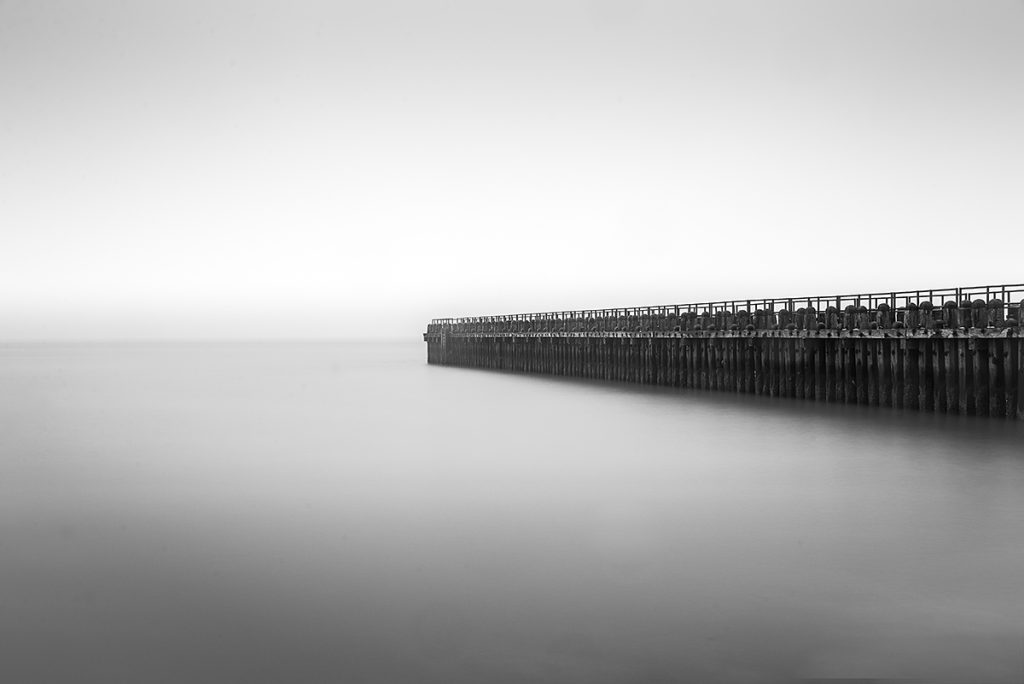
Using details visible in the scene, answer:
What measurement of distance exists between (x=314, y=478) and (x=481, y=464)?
13.6 feet

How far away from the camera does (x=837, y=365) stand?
30062mm

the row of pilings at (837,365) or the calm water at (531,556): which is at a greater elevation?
the row of pilings at (837,365)

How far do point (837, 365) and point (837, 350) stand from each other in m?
0.63

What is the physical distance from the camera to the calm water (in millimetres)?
8336

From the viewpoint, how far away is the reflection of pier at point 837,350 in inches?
939

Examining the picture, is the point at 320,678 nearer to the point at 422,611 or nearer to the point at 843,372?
the point at 422,611

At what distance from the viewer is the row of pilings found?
78.1 feet

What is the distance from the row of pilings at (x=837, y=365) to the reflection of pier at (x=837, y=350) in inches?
1.3

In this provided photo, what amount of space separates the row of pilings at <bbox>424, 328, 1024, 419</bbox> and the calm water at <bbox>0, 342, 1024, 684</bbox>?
123 cm

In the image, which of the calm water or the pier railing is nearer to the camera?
the calm water

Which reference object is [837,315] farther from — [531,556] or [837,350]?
[531,556]

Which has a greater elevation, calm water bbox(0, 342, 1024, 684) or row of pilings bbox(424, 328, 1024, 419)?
row of pilings bbox(424, 328, 1024, 419)

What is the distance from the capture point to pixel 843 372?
29859mm

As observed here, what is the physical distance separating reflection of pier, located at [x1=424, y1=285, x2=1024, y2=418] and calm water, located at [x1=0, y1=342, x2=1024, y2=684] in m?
1.47
